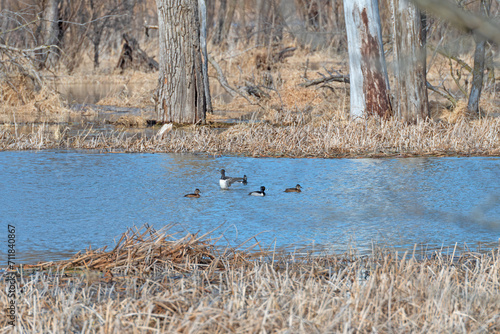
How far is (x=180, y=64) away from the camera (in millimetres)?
12383

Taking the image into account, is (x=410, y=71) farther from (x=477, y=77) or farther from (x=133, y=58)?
(x=133, y=58)

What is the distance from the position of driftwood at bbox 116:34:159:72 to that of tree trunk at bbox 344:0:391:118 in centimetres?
1575

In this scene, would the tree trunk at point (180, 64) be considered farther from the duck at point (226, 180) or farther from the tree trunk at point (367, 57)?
the duck at point (226, 180)

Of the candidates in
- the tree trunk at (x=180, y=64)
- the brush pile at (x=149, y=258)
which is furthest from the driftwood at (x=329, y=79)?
the brush pile at (x=149, y=258)

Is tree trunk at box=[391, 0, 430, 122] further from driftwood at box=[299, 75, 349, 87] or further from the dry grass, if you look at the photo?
the dry grass

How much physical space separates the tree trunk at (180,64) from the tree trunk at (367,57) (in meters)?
2.71

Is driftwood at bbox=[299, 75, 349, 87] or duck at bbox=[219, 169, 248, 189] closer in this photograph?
duck at bbox=[219, 169, 248, 189]

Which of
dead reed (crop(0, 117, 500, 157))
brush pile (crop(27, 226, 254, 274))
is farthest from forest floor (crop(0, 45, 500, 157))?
brush pile (crop(27, 226, 254, 274))

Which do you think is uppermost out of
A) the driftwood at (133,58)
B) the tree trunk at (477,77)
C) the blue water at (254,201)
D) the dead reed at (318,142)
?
the driftwood at (133,58)

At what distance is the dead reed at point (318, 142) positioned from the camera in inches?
370

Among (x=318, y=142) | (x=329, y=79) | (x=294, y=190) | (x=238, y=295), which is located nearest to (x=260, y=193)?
(x=294, y=190)

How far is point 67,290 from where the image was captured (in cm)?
392

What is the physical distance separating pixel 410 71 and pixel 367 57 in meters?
1.01

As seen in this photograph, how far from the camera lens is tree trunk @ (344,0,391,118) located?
40.1ft
